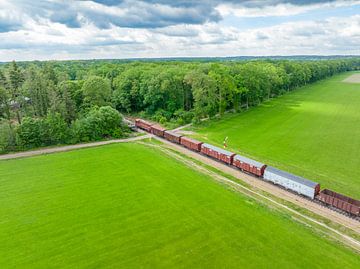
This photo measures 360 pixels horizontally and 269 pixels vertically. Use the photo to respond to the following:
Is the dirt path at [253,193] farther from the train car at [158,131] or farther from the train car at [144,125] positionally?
the train car at [144,125]

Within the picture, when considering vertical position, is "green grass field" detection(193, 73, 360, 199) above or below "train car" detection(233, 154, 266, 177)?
below

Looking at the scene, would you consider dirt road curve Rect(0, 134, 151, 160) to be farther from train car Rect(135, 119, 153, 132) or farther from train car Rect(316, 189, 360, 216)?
train car Rect(316, 189, 360, 216)

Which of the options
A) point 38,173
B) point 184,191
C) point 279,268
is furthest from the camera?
point 38,173

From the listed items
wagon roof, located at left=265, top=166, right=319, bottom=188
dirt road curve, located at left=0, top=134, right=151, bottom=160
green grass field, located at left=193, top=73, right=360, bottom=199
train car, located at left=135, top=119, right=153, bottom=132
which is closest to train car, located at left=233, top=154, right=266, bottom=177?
wagon roof, located at left=265, top=166, right=319, bottom=188

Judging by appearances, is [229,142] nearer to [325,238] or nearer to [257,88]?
[325,238]

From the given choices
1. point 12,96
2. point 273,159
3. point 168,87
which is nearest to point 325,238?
point 273,159

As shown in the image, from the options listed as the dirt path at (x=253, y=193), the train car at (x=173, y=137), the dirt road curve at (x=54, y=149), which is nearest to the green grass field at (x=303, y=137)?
the train car at (x=173, y=137)
